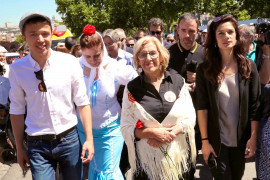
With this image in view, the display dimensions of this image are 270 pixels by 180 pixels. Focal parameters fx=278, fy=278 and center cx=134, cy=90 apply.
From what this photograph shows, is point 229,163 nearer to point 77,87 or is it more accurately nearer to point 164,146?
point 164,146

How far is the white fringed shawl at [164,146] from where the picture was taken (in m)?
2.33

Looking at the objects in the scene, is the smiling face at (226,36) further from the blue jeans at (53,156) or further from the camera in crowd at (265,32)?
the blue jeans at (53,156)

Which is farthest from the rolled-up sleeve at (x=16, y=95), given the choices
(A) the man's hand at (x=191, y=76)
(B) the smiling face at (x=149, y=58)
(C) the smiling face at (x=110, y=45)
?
(C) the smiling face at (x=110, y=45)

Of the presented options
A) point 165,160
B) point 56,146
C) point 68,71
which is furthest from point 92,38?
point 165,160

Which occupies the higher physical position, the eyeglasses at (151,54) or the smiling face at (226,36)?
the smiling face at (226,36)

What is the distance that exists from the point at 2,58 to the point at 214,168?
452cm

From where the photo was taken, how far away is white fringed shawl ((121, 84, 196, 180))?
233cm

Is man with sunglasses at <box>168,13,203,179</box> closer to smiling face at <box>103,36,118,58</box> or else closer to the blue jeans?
smiling face at <box>103,36,118,58</box>

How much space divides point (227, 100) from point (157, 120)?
636mm

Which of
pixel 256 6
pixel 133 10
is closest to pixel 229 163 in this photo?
pixel 133 10

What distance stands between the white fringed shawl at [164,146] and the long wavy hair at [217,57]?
0.91 feet

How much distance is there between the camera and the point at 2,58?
210 inches

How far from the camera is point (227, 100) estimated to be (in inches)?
94.5

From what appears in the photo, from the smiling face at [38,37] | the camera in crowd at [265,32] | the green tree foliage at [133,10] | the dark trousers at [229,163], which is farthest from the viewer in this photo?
the green tree foliage at [133,10]
